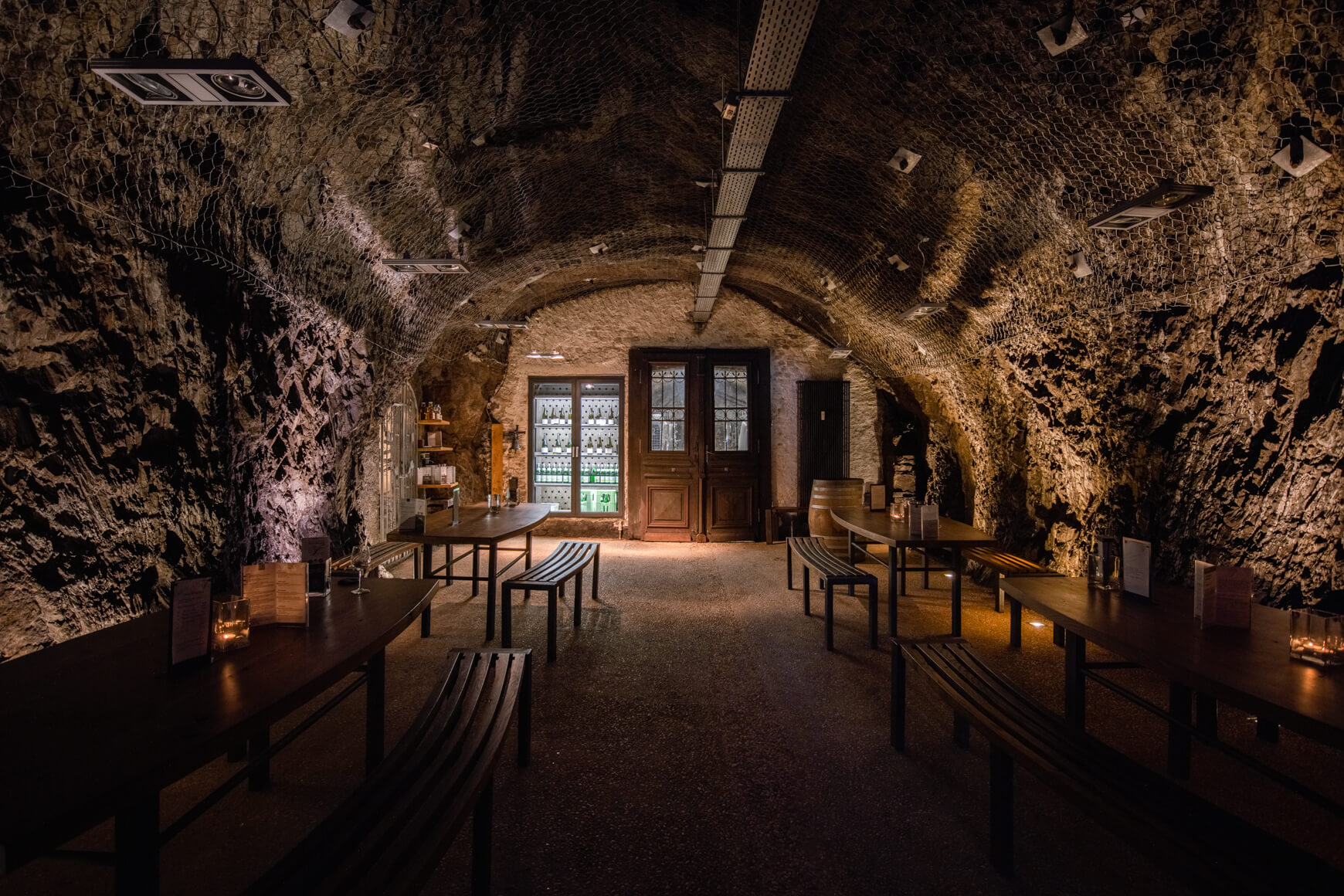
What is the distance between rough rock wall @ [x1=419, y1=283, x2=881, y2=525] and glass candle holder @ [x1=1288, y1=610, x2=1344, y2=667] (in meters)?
6.38

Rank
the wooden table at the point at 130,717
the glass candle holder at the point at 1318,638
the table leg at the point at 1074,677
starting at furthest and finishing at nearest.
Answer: the table leg at the point at 1074,677 → the glass candle holder at the point at 1318,638 → the wooden table at the point at 130,717

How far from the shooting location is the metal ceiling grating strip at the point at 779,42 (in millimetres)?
2684

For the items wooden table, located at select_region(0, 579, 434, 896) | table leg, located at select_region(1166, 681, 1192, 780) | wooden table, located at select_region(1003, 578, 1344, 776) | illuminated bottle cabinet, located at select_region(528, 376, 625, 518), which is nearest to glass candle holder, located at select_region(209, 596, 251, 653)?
wooden table, located at select_region(0, 579, 434, 896)

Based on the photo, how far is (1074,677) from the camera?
8.36ft

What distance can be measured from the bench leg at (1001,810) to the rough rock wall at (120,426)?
3.01 m

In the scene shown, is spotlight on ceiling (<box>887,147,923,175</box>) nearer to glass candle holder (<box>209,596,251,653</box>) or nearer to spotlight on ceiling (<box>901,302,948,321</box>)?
spotlight on ceiling (<box>901,302,948,321</box>)

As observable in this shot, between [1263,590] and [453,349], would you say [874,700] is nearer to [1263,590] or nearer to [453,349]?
[1263,590]

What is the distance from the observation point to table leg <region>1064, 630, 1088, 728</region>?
8.32ft

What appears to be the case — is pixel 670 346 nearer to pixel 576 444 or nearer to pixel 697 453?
pixel 697 453

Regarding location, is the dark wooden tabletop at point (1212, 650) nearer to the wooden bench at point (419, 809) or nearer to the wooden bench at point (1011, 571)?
the wooden bench at point (1011, 571)

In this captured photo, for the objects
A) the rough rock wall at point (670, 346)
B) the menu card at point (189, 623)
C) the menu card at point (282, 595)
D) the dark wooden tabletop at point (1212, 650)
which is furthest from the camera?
the rough rock wall at point (670, 346)

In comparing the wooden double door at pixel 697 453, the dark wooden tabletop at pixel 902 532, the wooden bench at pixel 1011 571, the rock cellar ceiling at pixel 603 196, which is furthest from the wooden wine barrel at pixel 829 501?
the wooden double door at pixel 697 453

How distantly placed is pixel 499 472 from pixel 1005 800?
23.4 ft

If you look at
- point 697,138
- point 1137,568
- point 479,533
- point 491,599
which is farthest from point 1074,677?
point 697,138
